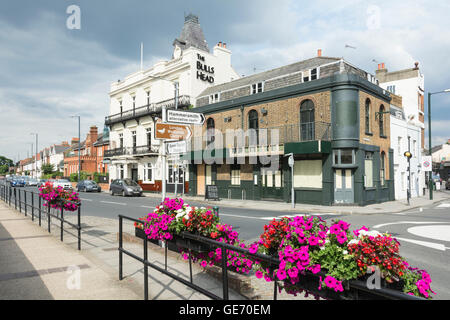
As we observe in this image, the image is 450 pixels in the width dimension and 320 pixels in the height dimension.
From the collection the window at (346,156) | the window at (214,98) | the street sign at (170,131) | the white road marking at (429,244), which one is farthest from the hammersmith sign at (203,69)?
the white road marking at (429,244)

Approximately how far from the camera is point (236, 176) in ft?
80.0

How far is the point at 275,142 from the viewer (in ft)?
71.3

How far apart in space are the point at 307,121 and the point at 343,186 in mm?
4696

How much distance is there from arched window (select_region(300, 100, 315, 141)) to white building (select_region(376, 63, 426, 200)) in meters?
6.38

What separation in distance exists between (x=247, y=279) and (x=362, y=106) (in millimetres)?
17841

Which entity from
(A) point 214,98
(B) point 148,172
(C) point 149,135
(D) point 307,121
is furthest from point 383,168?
(C) point 149,135

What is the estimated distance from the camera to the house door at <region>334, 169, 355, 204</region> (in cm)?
1865

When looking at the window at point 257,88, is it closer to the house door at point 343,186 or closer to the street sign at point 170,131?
the house door at point 343,186

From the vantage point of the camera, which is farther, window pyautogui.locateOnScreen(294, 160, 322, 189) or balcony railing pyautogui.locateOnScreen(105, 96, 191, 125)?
balcony railing pyautogui.locateOnScreen(105, 96, 191, 125)

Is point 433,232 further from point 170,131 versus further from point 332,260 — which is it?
point 332,260

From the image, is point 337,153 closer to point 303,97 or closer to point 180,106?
point 303,97

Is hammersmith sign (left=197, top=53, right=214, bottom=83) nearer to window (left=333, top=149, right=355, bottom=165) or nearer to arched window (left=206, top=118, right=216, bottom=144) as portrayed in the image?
arched window (left=206, top=118, right=216, bottom=144)

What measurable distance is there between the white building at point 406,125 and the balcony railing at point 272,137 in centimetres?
605

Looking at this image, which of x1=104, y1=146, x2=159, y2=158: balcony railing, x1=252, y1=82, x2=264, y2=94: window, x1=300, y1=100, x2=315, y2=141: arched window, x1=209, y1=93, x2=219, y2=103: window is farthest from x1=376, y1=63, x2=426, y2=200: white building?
x1=104, y1=146, x2=159, y2=158: balcony railing
